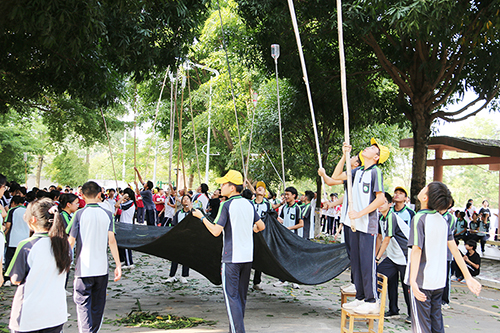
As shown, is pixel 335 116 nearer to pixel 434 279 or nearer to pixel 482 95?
pixel 482 95

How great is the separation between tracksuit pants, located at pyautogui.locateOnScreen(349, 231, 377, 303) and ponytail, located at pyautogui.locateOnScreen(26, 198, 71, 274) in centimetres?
267

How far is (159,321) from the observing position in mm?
5699

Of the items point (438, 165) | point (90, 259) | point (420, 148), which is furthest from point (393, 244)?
point (438, 165)

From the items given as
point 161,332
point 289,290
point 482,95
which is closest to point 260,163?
point 482,95

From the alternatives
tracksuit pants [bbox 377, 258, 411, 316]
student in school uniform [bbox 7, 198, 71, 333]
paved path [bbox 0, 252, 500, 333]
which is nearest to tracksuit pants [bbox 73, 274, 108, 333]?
paved path [bbox 0, 252, 500, 333]

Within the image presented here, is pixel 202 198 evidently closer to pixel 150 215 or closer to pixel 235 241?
pixel 150 215

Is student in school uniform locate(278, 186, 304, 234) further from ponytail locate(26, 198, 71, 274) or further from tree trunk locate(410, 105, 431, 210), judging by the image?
ponytail locate(26, 198, 71, 274)

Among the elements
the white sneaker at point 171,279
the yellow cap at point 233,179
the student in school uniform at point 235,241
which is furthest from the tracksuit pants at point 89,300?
the white sneaker at point 171,279

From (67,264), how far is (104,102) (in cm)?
717

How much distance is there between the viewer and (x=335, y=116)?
46.8 feet

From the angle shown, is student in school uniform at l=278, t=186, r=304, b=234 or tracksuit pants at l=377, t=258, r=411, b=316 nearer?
tracksuit pants at l=377, t=258, r=411, b=316

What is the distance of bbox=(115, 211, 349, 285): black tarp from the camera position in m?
6.10

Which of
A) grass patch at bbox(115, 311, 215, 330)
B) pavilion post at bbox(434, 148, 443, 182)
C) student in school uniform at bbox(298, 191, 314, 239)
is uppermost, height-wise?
pavilion post at bbox(434, 148, 443, 182)

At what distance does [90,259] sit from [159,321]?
165 cm
